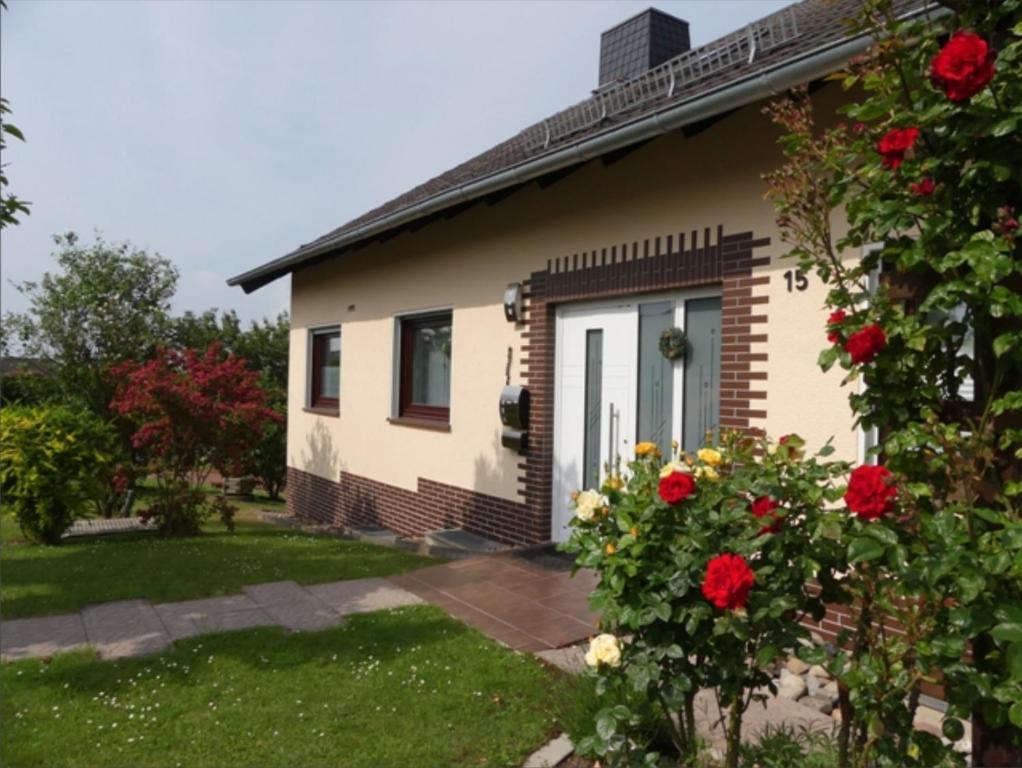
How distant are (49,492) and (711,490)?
8.21 m

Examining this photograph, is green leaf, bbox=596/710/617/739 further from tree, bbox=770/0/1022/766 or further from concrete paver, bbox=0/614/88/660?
concrete paver, bbox=0/614/88/660

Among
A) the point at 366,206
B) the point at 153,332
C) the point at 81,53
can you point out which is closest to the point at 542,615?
the point at 81,53

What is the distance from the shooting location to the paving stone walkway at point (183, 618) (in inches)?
175

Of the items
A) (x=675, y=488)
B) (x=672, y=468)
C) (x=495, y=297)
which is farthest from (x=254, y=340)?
(x=675, y=488)

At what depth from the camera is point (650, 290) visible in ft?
19.3

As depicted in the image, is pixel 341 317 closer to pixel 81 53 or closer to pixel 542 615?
pixel 81 53

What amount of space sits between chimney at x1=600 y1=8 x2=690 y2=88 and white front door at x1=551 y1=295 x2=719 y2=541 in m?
4.16

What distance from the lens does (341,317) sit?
11.1 metres

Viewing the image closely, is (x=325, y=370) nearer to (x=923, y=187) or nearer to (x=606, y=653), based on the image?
(x=606, y=653)

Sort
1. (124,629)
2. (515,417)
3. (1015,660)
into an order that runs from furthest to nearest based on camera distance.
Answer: (515,417) < (124,629) < (1015,660)

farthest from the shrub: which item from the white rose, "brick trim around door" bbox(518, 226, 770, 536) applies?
the white rose

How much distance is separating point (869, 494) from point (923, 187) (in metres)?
0.90

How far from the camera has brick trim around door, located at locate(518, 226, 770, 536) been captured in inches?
195

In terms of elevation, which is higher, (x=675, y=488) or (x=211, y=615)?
(x=675, y=488)
